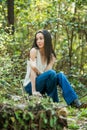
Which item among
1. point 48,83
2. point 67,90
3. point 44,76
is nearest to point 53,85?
point 48,83

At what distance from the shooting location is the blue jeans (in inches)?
223

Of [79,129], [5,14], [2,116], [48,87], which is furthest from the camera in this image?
[5,14]

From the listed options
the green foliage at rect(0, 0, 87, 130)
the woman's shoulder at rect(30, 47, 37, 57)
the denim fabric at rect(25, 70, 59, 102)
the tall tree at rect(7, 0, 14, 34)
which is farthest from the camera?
the tall tree at rect(7, 0, 14, 34)

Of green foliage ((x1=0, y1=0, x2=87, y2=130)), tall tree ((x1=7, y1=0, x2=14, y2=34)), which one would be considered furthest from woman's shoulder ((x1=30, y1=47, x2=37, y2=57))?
tall tree ((x1=7, y1=0, x2=14, y2=34))

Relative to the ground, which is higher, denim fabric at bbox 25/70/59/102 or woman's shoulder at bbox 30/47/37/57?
woman's shoulder at bbox 30/47/37/57

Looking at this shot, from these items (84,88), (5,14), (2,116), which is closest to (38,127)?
(2,116)

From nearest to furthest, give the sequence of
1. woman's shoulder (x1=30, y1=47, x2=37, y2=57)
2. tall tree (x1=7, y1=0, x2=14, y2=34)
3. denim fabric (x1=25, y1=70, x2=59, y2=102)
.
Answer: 1. denim fabric (x1=25, y1=70, x2=59, y2=102)
2. woman's shoulder (x1=30, y1=47, x2=37, y2=57)
3. tall tree (x1=7, y1=0, x2=14, y2=34)

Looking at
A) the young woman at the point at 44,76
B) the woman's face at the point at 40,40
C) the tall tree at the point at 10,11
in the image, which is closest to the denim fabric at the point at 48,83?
the young woman at the point at 44,76

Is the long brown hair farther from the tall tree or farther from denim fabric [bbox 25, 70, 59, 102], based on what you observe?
the tall tree

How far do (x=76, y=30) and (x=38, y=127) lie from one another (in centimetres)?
671

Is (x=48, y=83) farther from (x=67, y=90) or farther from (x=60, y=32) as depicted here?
(x=60, y=32)

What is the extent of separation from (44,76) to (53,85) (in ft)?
0.62

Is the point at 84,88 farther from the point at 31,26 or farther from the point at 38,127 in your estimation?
the point at 38,127

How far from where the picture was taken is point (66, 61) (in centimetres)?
1054
